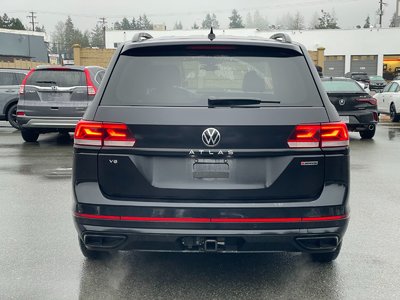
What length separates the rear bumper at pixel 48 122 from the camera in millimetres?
11273

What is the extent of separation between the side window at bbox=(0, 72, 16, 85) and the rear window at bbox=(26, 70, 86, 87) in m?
4.31

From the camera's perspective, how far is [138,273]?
4.18 m

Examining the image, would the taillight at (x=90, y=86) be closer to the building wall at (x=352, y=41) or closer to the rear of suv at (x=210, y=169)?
the rear of suv at (x=210, y=169)

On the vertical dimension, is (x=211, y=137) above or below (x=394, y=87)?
above

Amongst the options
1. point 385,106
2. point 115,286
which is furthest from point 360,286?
point 385,106

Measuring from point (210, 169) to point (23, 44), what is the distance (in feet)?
247

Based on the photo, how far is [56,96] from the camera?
11289 mm

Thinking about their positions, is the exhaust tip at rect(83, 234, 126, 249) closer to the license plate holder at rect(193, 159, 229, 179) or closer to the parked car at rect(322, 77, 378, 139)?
the license plate holder at rect(193, 159, 229, 179)

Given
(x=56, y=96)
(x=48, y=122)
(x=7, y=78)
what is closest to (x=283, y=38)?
(x=56, y=96)

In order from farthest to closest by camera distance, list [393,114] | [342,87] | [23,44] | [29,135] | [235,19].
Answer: [235,19], [23,44], [393,114], [342,87], [29,135]

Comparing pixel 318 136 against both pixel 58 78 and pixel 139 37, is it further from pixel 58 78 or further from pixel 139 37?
pixel 58 78

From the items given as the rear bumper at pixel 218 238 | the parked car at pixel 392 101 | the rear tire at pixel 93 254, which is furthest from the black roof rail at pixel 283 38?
the parked car at pixel 392 101

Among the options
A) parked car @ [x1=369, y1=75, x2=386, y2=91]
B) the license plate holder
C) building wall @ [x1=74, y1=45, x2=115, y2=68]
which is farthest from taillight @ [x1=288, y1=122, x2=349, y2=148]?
parked car @ [x1=369, y1=75, x2=386, y2=91]

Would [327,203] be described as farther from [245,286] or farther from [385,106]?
[385,106]
